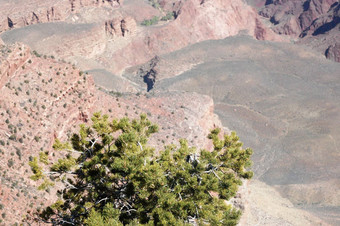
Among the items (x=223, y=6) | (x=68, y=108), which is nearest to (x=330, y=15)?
(x=223, y=6)

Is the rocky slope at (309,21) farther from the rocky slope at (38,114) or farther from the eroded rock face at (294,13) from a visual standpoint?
the rocky slope at (38,114)

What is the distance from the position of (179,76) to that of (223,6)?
1190 inches

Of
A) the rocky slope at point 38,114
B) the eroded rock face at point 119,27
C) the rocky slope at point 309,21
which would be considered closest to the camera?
the rocky slope at point 38,114

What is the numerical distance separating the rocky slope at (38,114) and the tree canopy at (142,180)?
210 inches

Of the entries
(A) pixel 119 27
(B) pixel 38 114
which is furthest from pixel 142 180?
(A) pixel 119 27

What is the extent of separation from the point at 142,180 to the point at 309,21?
114 m

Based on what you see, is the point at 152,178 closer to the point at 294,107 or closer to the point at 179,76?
the point at 294,107

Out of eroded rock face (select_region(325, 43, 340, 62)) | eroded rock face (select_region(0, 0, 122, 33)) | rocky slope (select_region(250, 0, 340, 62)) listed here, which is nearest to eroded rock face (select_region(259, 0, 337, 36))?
rocky slope (select_region(250, 0, 340, 62))

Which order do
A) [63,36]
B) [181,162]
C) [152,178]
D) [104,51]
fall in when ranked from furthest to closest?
[104,51]
[63,36]
[181,162]
[152,178]

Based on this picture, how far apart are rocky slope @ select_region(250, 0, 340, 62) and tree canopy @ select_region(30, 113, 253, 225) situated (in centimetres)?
8577

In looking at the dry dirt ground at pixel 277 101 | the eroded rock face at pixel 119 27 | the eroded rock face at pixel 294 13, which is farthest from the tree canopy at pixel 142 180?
the eroded rock face at pixel 294 13

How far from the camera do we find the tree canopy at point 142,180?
16.8 metres

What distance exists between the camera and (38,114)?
2977 centimetres

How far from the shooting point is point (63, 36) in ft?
259
